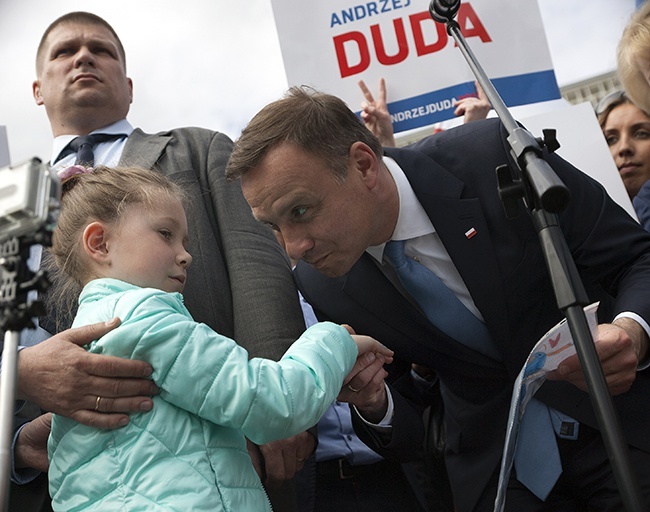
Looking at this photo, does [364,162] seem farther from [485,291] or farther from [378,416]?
[378,416]

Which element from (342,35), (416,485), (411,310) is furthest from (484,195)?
(342,35)

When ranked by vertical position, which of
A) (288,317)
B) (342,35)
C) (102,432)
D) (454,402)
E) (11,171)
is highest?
(342,35)

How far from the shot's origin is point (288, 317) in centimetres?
216

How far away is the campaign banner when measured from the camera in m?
3.44

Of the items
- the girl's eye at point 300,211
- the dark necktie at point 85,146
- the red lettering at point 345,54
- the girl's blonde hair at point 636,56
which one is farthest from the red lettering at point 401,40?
the girl's eye at point 300,211

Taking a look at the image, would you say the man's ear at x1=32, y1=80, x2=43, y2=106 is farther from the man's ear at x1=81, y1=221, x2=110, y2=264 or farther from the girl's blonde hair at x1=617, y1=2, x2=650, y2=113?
the girl's blonde hair at x1=617, y1=2, x2=650, y2=113

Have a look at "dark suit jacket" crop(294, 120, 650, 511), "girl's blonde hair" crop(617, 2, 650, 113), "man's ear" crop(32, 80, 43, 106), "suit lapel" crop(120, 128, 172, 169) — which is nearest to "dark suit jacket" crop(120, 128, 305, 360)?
"suit lapel" crop(120, 128, 172, 169)

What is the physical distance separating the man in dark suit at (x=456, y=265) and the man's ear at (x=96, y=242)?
55cm

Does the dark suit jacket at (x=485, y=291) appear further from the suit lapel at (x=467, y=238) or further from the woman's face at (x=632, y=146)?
the woman's face at (x=632, y=146)

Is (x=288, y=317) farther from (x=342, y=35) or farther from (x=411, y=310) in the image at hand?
(x=342, y=35)

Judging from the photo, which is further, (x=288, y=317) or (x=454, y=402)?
(x=454, y=402)

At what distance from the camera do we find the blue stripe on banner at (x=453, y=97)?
3.41 m

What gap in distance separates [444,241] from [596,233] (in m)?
0.43

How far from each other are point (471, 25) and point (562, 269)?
246 centimetres
